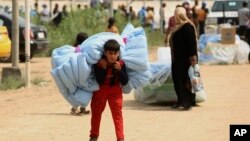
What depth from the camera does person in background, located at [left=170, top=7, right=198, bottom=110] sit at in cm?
1369

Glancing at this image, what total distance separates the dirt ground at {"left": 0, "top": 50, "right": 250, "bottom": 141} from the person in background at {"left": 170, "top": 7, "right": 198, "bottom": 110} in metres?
0.32

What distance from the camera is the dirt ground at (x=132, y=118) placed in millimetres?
11055

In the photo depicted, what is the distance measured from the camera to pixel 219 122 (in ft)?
40.1

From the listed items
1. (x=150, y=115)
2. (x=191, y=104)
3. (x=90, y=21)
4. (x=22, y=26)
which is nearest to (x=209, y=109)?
(x=191, y=104)

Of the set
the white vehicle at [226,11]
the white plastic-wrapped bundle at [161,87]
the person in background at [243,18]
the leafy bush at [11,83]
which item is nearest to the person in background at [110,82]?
the white plastic-wrapped bundle at [161,87]

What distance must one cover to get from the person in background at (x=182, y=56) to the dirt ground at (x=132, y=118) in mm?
319

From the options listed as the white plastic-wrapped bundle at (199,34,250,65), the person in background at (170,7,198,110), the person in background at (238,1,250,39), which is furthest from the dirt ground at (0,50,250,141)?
the person in background at (238,1,250,39)

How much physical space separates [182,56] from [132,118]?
162 centimetres

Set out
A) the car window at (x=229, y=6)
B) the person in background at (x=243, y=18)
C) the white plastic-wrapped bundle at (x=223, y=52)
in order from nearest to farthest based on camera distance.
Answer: the white plastic-wrapped bundle at (x=223, y=52)
the person in background at (x=243, y=18)
the car window at (x=229, y=6)

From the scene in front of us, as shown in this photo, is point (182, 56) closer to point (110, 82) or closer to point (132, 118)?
point (132, 118)

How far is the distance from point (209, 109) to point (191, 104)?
0.35m

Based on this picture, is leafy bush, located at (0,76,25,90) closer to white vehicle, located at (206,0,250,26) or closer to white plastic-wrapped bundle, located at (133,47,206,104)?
white plastic-wrapped bundle, located at (133,47,206,104)

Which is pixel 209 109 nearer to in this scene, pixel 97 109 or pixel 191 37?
pixel 191 37

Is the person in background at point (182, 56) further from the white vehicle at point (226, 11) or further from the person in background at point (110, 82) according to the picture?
the white vehicle at point (226, 11)
